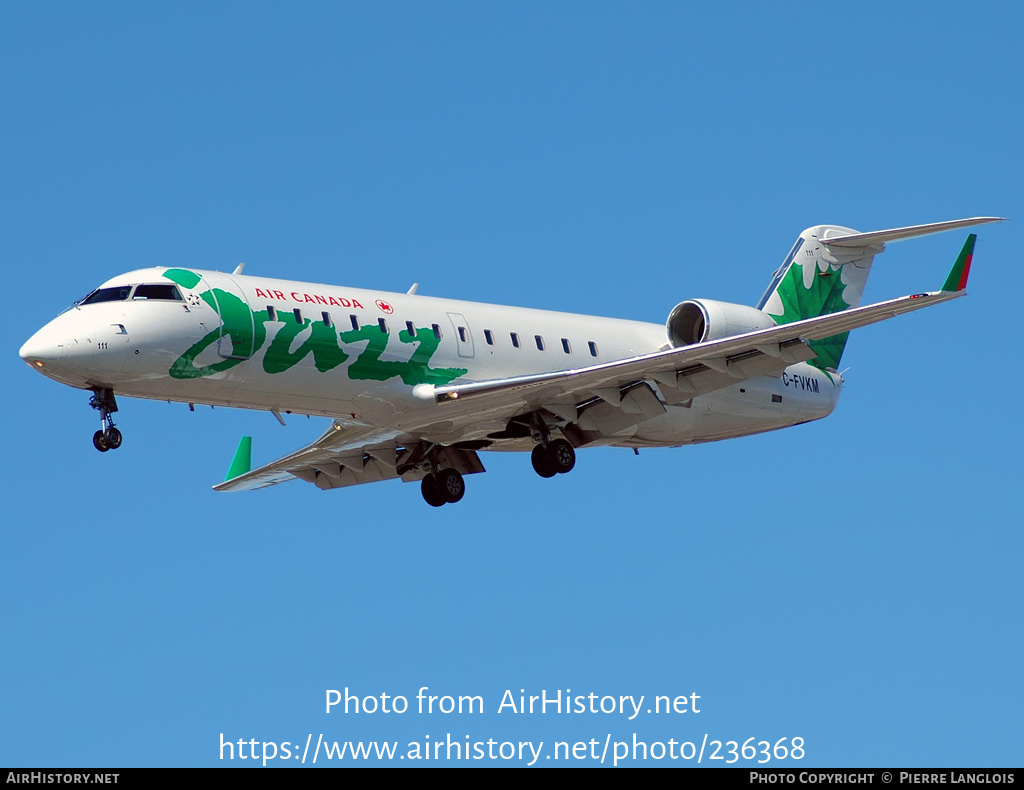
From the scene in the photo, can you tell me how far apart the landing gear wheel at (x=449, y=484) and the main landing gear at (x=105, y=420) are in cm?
642

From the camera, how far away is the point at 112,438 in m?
23.0

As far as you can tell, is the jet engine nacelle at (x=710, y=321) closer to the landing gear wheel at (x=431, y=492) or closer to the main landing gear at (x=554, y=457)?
the main landing gear at (x=554, y=457)

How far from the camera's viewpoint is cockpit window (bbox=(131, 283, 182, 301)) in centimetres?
2338

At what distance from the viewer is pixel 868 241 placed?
29.9 meters

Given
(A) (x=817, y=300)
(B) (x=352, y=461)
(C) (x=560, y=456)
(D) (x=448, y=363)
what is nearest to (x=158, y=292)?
(D) (x=448, y=363)

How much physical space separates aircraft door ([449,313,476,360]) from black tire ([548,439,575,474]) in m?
1.98

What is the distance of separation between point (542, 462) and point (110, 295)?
718 centimetres

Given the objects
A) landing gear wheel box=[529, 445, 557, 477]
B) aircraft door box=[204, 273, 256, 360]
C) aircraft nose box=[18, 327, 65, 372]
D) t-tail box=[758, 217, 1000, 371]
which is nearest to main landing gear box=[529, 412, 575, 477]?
landing gear wheel box=[529, 445, 557, 477]

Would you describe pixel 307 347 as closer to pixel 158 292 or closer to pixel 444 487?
pixel 158 292

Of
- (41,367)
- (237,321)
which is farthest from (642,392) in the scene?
(41,367)

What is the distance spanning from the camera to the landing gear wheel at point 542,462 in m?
26.1

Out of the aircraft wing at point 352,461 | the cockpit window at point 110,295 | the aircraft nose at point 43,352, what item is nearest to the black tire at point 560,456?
the aircraft wing at point 352,461

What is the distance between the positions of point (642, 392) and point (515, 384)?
2.21 metres

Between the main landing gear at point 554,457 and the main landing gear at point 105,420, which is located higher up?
the main landing gear at point 554,457
